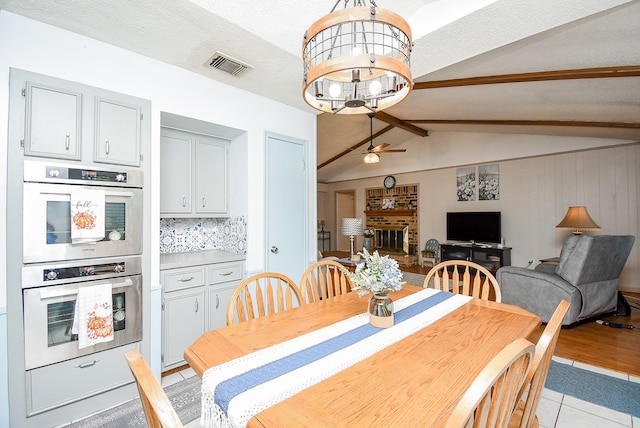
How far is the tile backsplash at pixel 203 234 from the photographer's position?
9.77 ft

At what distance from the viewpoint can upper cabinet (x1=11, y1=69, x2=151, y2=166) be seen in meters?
1.79

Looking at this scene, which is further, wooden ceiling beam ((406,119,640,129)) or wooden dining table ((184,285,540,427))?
wooden ceiling beam ((406,119,640,129))

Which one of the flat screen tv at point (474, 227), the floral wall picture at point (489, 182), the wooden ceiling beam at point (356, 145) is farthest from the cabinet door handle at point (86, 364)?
the floral wall picture at point (489, 182)

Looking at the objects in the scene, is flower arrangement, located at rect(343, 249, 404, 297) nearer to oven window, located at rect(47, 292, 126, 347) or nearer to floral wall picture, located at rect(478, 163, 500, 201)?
oven window, located at rect(47, 292, 126, 347)

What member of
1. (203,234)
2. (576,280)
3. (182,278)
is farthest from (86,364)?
(576,280)

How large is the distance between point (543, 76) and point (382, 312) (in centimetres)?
268

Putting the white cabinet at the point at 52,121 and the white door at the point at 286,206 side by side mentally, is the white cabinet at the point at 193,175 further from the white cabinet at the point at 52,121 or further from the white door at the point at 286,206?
A: the white cabinet at the point at 52,121

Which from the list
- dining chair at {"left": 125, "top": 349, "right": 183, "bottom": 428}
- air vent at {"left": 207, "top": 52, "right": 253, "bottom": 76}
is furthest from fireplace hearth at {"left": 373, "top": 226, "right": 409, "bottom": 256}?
dining chair at {"left": 125, "top": 349, "right": 183, "bottom": 428}

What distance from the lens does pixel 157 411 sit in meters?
0.58

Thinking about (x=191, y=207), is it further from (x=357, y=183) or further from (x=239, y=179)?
(x=357, y=183)

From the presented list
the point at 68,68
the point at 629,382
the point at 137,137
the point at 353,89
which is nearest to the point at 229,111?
the point at 137,137

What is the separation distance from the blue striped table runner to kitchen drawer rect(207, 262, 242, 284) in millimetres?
1603

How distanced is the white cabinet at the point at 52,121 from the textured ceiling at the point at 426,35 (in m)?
0.46

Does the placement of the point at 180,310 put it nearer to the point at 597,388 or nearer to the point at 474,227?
the point at 597,388
